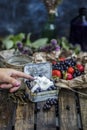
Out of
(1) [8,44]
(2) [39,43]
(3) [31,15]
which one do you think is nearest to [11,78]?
(1) [8,44]

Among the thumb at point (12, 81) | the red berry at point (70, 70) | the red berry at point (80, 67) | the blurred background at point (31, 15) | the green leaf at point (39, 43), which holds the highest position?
the blurred background at point (31, 15)

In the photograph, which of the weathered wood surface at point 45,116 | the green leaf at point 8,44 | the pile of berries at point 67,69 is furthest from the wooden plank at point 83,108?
the green leaf at point 8,44

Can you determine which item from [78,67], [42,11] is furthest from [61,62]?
[42,11]

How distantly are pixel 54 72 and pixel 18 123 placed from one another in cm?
36

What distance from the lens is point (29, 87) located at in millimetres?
1386

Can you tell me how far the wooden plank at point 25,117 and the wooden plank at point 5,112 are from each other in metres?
0.03

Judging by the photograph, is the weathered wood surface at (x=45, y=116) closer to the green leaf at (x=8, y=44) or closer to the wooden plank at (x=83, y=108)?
the wooden plank at (x=83, y=108)

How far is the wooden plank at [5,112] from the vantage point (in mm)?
1238

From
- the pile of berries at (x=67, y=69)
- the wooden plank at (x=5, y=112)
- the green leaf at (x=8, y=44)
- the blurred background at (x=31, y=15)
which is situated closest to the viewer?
the wooden plank at (x=5, y=112)

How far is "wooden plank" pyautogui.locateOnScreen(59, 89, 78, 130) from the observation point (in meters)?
1.25

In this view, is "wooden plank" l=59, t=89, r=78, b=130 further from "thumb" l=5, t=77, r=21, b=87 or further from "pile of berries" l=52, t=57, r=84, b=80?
"thumb" l=5, t=77, r=21, b=87

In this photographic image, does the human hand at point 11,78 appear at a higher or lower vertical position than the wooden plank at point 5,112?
higher

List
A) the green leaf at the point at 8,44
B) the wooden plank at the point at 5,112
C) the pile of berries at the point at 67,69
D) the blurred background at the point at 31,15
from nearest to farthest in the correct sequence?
the wooden plank at the point at 5,112
the pile of berries at the point at 67,69
the green leaf at the point at 8,44
the blurred background at the point at 31,15

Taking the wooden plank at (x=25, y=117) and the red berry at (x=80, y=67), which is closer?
the wooden plank at (x=25, y=117)
